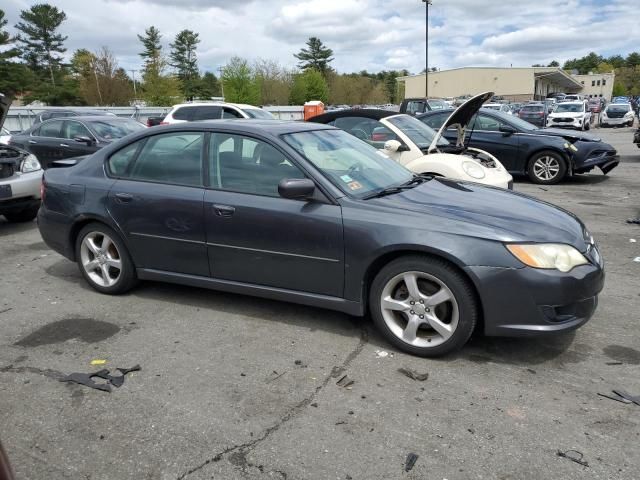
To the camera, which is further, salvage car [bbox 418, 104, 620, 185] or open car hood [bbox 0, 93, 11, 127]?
salvage car [bbox 418, 104, 620, 185]

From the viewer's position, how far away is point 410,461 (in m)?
2.51

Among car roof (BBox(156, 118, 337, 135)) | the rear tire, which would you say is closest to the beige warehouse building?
the rear tire

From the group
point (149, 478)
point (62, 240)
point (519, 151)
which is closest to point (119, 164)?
point (62, 240)

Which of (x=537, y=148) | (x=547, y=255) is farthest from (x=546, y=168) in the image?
(x=547, y=255)

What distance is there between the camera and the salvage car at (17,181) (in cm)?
712

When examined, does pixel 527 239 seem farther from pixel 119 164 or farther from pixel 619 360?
pixel 119 164

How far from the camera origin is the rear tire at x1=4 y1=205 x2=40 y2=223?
7.82 metres

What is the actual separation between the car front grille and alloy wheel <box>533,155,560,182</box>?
9.35 metres

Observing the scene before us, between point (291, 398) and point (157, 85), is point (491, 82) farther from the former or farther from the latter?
point (291, 398)

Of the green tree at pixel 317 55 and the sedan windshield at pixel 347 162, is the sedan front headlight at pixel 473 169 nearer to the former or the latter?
the sedan windshield at pixel 347 162

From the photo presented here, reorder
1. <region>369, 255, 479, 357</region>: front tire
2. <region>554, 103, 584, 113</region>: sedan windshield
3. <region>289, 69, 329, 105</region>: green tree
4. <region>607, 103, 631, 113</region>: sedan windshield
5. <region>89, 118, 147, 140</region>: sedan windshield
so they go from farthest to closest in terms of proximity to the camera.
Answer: <region>289, 69, 329, 105</region>: green tree
<region>607, 103, 631, 113</region>: sedan windshield
<region>554, 103, 584, 113</region>: sedan windshield
<region>89, 118, 147, 140</region>: sedan windshield
<region>369, 255, 479, 357</region>: front tire

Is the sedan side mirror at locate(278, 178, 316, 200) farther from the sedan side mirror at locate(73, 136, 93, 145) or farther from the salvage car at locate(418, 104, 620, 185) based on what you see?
A: the sedan side mirror at locate(73, 136, 93, 145)

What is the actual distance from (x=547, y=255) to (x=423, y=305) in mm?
818

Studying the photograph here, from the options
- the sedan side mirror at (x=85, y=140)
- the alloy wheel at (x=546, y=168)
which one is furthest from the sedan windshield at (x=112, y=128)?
the alloy wheel at (x=546, y=168)
